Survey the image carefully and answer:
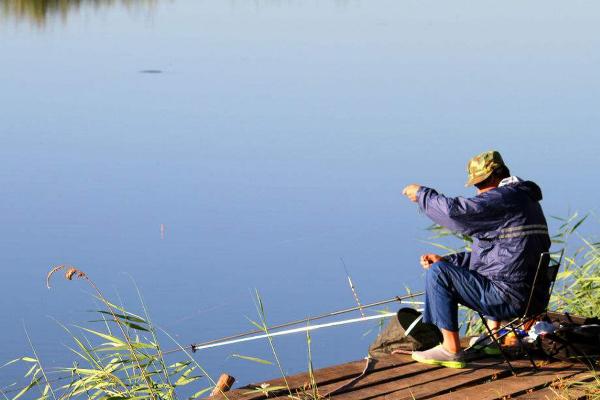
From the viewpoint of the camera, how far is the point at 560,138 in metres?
12.6

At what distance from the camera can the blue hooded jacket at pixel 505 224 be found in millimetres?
4984

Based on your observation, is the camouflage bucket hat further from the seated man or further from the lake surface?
the lake surface

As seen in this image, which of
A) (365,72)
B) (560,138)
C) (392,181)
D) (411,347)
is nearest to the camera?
(411,347)

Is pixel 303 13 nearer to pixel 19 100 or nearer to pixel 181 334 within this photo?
pixel 19 100

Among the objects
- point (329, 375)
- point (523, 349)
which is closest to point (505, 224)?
point (523, 349)

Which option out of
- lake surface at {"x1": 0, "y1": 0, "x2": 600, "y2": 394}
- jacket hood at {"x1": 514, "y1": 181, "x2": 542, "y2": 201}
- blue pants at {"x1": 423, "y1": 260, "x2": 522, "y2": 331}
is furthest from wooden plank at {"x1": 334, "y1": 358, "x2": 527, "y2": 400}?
lake surface at {"x1": 0, "y1": 0, "x2": 600, "y2": 394}

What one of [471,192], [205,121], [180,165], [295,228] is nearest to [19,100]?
[205,121]

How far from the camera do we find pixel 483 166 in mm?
5125

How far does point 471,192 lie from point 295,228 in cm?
138

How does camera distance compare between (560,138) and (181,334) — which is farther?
(560,138)

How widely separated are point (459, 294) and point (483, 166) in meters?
0.51

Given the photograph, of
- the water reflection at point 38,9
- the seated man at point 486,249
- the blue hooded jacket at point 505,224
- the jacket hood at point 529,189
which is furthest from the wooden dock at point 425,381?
the water reflection at point 38,9

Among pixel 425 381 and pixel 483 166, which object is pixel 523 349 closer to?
pixel 425 381

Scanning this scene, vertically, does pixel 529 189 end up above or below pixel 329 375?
above
